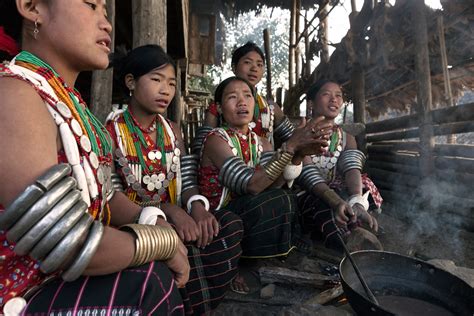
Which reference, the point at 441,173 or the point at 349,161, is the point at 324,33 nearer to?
the point at 441,173

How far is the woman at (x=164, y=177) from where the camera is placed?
224 centimetres

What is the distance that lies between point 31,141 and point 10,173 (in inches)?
4.2

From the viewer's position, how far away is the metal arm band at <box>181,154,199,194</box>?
2.65m

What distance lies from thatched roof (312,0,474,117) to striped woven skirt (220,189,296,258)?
311 cm

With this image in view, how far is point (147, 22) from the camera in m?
3.27

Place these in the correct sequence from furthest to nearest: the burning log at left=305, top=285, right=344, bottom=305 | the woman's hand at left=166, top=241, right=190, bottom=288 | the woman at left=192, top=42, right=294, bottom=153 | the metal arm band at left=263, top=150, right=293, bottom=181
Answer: the woman at left=192, top=42, right=294, bottom=153, the metal arm band at left=263, top=150, right=293, bottom=181, the burning log at left=305, top=285, right=344, bottom=305, the woman's hand at left=166, top=241, right=190, bottom=288

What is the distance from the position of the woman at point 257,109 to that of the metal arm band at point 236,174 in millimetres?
969

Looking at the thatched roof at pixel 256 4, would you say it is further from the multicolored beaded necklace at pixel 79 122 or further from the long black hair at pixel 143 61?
the multicolored beaded necklace at pixel 79 122

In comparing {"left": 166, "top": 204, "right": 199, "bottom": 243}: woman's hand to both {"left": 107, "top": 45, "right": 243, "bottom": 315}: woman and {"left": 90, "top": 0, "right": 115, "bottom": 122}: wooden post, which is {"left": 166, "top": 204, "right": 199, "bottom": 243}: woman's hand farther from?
{"left": 90, "top": 0, "right": 115, "bottom": 122}: wooden post

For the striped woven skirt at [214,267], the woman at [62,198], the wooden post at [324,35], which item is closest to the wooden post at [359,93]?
the wooden post at [324,35]

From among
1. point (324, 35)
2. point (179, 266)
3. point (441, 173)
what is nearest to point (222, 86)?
point (179, 266)

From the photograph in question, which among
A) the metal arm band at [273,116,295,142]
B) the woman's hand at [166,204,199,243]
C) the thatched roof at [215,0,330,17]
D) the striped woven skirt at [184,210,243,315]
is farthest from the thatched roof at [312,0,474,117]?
the thatched roof at [215,0,330,17]

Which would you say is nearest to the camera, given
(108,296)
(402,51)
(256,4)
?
(108,296)

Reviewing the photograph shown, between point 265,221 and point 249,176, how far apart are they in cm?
39
